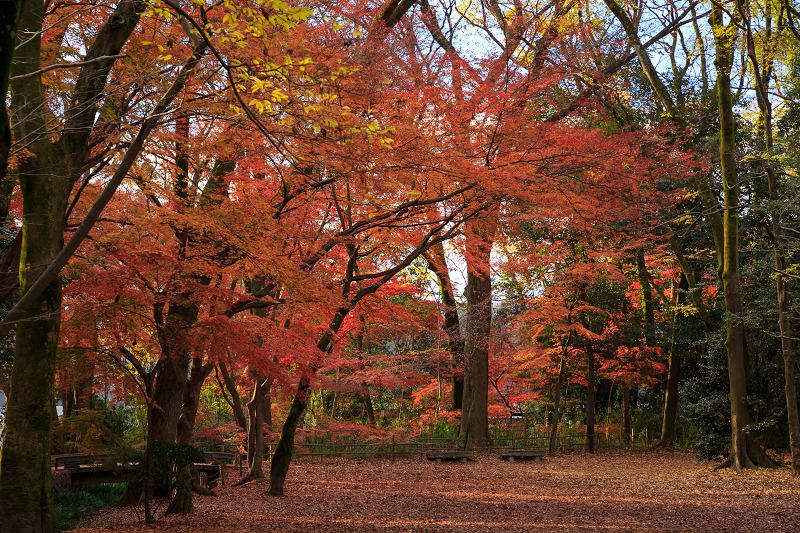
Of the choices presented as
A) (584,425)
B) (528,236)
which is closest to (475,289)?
(528,236)

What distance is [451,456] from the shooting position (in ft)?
48.6

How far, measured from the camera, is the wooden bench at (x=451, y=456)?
14.8 m

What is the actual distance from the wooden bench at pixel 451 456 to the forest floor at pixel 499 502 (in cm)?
84

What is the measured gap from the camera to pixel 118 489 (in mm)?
12258

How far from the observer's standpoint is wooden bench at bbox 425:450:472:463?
14766 millimetres

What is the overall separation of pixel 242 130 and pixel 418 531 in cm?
542

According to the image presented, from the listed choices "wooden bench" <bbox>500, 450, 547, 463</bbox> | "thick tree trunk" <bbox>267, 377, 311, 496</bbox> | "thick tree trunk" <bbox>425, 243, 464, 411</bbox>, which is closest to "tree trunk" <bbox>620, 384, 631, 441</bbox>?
"wooden bench" <bbox>500, 450, 547, 463</bbox>

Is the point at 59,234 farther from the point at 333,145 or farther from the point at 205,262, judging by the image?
the point at 333,145

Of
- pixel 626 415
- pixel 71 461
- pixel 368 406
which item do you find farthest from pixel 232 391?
pixel 626 415

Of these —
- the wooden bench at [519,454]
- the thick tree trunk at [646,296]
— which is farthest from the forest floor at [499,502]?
the thick tree trunk at [646,296]

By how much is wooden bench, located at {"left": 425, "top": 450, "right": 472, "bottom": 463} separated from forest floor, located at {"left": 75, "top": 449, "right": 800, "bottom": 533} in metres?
0.84

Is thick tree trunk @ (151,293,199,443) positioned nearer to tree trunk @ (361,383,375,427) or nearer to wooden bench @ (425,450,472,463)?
wooden bench @ (425,450,472,463)

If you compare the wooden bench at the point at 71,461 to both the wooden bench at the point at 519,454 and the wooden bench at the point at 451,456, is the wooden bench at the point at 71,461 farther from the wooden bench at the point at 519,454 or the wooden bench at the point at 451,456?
the wooden bench at the point at 519,454

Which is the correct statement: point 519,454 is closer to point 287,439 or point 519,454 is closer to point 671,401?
point 671,401
